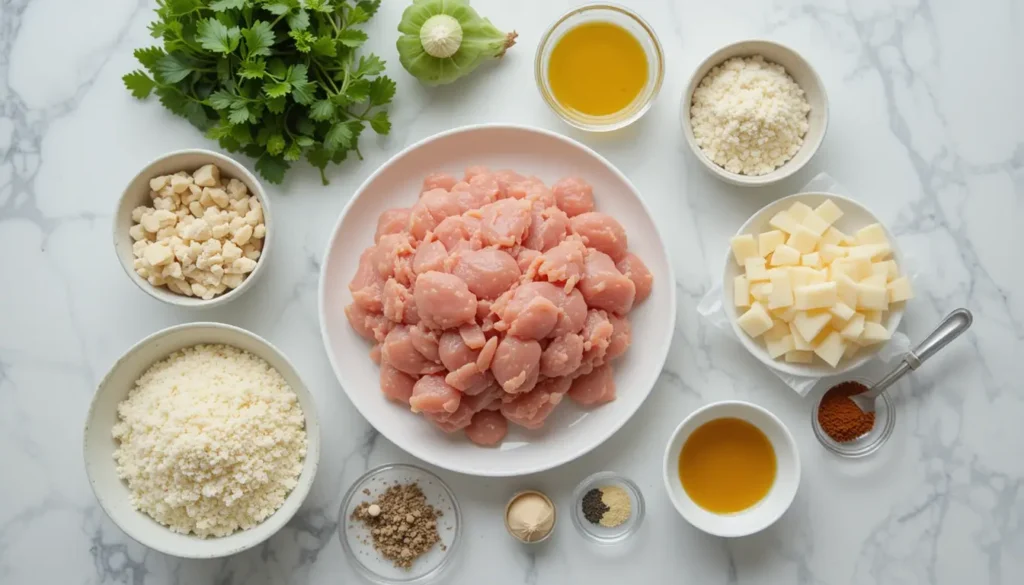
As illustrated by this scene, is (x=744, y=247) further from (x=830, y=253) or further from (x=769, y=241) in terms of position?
(x=830, y=253)

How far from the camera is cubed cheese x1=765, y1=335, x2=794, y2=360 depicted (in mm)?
2658

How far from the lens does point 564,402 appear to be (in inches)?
107

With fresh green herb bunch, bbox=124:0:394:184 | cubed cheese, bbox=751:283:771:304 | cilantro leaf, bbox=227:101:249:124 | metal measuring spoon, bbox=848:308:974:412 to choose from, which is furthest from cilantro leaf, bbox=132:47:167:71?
metal measuring spoon, bbox=848:308:974:412

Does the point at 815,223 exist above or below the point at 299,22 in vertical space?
above

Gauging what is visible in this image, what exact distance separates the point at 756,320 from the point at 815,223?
1.22 feet

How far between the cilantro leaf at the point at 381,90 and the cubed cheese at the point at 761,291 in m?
1.37

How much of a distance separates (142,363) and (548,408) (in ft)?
4.33


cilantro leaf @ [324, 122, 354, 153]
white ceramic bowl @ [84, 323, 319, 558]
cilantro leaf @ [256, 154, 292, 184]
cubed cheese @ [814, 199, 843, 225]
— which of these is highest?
cubed cheese @ [814, 199, 843, 225]

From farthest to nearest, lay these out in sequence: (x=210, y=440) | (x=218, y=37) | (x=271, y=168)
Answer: (x=271, y=168) < (x=218, y=37) < (x=210, y=440)

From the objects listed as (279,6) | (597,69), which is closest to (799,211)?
(597,69)

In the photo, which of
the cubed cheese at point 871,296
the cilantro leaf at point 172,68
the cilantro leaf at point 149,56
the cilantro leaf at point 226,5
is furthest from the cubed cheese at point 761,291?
the cilantro leaf at point 149,56

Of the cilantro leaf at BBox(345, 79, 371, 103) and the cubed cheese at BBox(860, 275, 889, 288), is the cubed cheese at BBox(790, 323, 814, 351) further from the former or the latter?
the cilantro leaf at BBox(345, 79, 371, 103)

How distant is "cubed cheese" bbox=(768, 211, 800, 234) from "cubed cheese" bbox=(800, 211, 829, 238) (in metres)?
0.03

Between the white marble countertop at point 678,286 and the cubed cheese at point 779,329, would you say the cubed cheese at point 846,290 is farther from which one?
the white marble countertop at point 678,286
